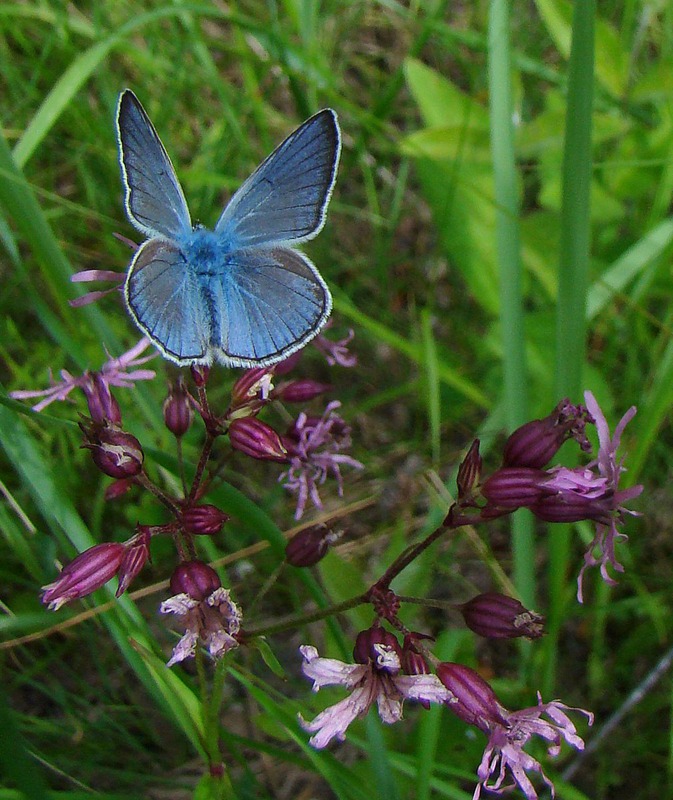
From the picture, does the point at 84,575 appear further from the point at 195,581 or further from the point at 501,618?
the point at 501,618

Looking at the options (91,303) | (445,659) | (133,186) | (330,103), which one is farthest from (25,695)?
(330,103)

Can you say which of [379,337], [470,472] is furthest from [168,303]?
[379,337]

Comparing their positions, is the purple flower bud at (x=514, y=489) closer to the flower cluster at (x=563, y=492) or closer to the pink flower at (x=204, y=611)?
the flower cluster at (x=563, y=492)

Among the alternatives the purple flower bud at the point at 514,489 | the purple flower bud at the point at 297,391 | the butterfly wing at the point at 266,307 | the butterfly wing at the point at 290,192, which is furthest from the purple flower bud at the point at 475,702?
the butterfly wing at the point at 290,192

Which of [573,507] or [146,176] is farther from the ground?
[146,176]

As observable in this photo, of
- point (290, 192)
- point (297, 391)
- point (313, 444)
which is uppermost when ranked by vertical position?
point (290, 192)

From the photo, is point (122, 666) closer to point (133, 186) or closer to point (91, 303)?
point (91, 303)
